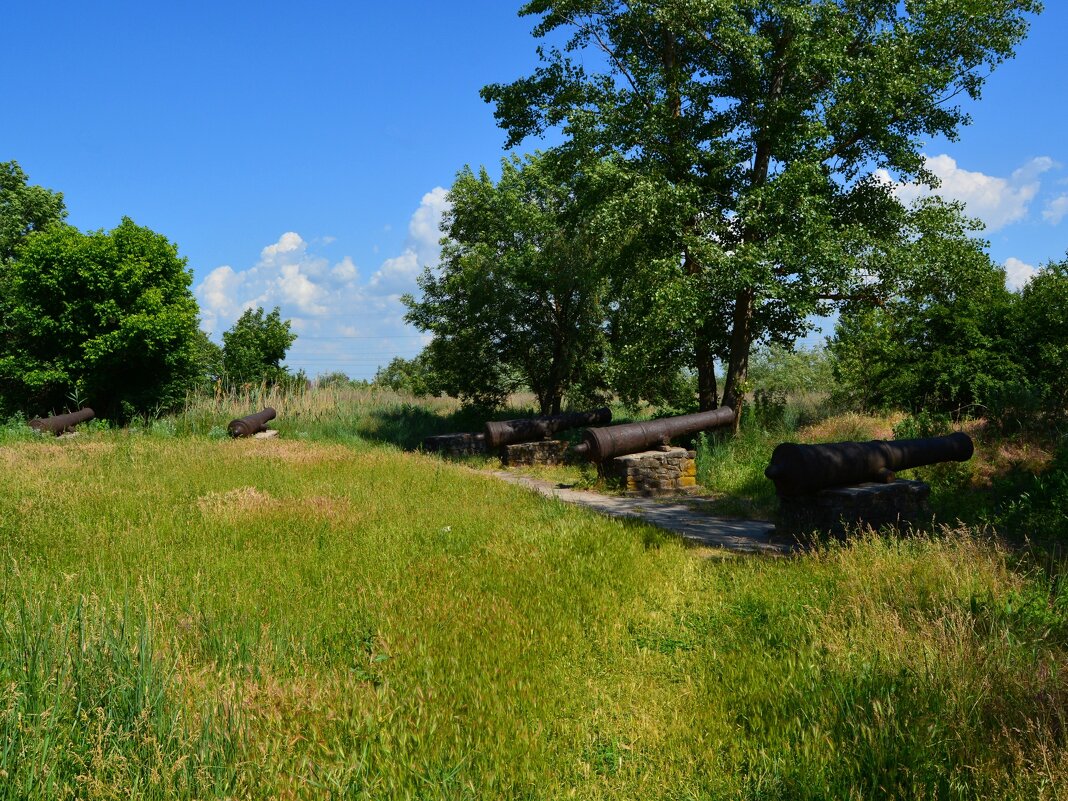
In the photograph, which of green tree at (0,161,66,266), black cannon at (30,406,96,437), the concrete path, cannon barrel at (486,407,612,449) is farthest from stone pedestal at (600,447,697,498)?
green tree at (0,161,66,266)

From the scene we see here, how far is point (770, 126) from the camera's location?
15531 mm

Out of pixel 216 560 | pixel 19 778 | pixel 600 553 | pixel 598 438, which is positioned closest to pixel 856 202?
pixel 598 438

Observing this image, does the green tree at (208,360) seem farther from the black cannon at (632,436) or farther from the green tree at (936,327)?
the green tree at (936,327)

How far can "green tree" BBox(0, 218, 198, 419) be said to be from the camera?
2158cm

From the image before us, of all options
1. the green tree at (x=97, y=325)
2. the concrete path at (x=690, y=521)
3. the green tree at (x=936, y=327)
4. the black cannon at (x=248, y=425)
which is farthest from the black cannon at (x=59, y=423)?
the green tree at (x=936, y=327)

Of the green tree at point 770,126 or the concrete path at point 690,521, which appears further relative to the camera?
the green tree at point 770,126

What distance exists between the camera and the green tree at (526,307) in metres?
20.3

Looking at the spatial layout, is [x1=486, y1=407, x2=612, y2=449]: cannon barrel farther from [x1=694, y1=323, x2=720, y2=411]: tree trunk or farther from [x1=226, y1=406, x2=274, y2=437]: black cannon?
[x1=226, y1=406, x2=274, y2=437]: black cannon

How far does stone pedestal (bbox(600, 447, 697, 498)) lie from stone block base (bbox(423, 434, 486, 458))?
6.29 meters

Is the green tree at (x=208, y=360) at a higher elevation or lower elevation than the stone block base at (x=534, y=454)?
higher

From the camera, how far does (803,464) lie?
824 cm

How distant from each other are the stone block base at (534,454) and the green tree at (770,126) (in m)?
3.73

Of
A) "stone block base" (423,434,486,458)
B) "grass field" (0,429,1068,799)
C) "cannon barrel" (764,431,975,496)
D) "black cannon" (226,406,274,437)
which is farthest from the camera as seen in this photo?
"black cannon" (226,406,274,437)

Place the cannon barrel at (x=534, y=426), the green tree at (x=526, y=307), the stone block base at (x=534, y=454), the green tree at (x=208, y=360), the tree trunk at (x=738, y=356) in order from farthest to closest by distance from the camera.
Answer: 1. the green tree at (x=208, y=360)
2. the green tree at (x=526, y=307)
3. the stone block base at (x=534, y=454)
4. the cannon barrel at (x=534, y=426)
5. the tree trunk at (x=738, y=356)
